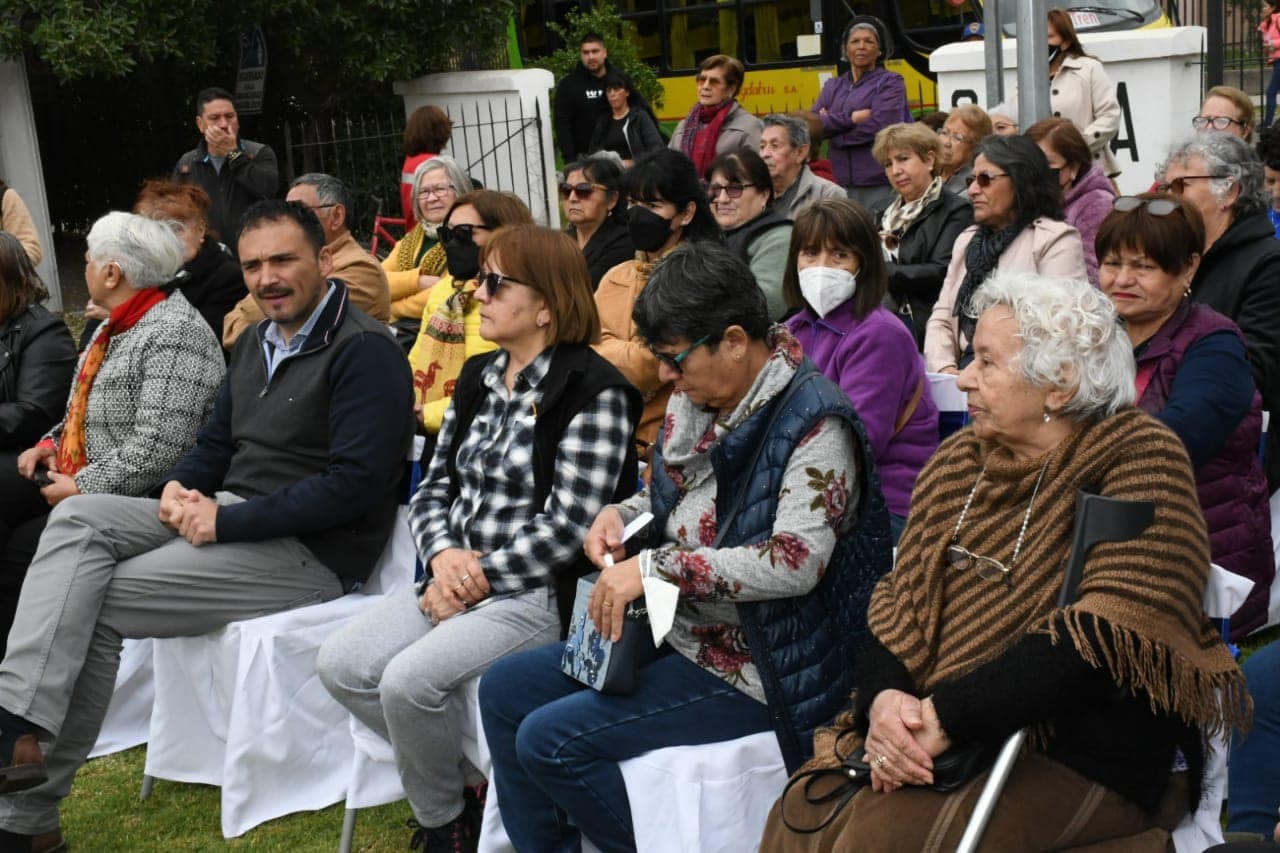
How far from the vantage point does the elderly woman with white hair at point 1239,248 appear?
4.64 metres

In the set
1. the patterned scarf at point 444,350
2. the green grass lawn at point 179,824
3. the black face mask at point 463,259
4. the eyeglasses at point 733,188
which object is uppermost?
the eyeglasses at point 733,188

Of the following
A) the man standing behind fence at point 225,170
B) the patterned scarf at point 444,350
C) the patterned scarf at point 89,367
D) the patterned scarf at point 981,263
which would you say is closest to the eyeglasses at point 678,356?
the patterned scarf at point 444,350

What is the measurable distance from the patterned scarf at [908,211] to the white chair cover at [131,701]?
11.3ft

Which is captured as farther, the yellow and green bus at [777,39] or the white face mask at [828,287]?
the yellow and green bus at [777,39]

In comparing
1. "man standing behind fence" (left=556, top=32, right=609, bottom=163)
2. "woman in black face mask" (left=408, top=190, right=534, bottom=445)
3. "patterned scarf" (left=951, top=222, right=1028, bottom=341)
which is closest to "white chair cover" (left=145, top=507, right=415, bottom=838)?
"woman in black face mask" (left=408, top=190, right=534, bottom=445)

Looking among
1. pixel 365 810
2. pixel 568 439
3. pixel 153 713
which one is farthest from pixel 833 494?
pixel 153 713

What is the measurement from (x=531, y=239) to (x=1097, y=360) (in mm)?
1696

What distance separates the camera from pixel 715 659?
3504 millimetres

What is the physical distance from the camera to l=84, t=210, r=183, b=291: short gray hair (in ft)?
16.7

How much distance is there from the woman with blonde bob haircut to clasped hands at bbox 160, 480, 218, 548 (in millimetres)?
2821

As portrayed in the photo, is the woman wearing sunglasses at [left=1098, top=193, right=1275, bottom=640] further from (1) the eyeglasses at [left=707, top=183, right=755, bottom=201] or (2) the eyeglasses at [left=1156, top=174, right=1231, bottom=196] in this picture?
(1) the eyeglasses at [left=707, top=183, right=755, bottom=201]

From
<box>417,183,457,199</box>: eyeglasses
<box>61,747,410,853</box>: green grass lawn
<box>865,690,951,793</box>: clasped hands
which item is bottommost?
<box>61,747,410,853</box>: green grass lawn

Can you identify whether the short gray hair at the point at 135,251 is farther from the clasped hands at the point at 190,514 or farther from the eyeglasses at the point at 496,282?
the eyeglasses at the point at 496,282

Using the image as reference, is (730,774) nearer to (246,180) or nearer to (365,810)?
(365,810)
